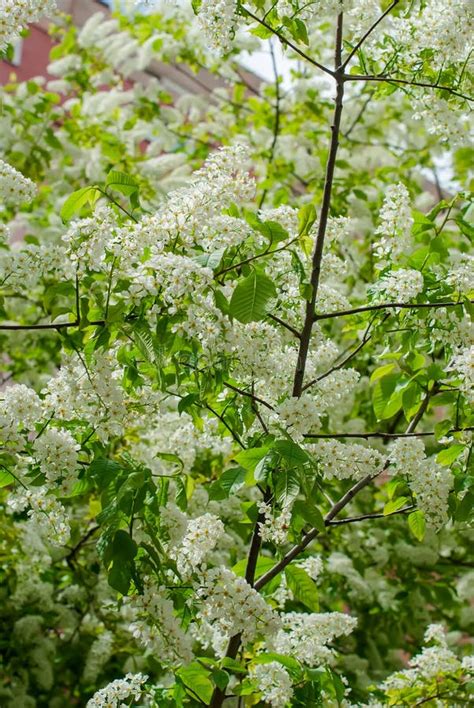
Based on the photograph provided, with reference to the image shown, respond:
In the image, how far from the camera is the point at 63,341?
208 centimetres

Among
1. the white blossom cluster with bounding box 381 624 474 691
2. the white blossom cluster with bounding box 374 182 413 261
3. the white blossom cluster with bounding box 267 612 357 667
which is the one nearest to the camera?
the white blossom cluster with bounding box 374 182 413 261

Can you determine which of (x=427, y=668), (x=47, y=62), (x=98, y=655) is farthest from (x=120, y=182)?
Result: (x=47, y=62)

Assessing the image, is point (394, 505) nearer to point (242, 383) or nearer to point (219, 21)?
point (242, 383)

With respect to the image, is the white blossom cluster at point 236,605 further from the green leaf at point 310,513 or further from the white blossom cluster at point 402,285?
the white blossom cluster at point 402,285

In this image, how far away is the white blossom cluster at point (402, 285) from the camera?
2.18 m

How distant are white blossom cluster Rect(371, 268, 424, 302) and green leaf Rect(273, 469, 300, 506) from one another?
1.77 ft

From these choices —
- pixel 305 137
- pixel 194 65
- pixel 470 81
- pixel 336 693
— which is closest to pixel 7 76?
pixel 194 65

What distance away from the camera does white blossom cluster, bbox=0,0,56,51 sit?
2205 mm

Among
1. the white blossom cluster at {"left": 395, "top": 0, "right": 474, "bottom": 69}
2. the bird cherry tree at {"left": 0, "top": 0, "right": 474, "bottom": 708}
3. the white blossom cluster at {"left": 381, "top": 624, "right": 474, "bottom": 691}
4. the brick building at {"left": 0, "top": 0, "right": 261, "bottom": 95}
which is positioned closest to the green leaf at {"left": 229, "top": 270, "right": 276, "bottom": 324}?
the bird cherry tree at {"left": 0, "top": 0, "right": 474, "bottom": 708}

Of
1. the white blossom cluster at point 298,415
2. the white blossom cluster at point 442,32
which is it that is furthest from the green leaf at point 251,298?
the white blossom cluster at point 442,32

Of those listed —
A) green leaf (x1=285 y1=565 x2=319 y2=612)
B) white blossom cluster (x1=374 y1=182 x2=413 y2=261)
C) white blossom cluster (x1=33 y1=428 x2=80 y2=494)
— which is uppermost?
white blossom cluster (x1=374 y1=182 x2=413 y2=261)

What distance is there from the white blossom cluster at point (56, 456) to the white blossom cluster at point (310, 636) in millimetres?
868

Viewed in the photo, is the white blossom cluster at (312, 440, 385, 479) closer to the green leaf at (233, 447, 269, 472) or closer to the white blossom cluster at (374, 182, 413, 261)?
the green leaf at (233, 447, 269, 472)

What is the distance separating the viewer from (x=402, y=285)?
86.2 inches
